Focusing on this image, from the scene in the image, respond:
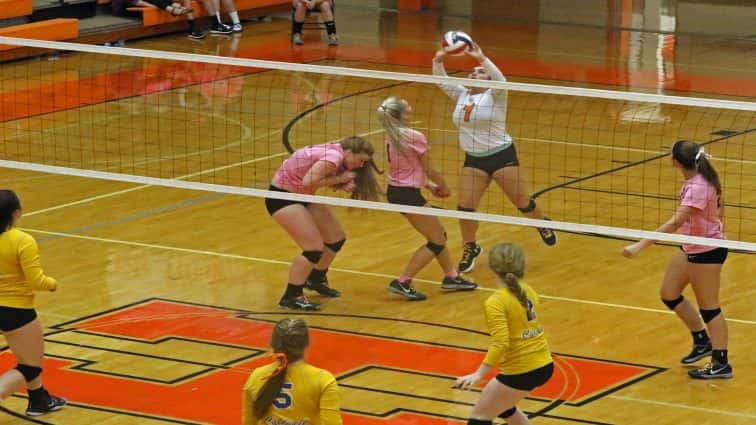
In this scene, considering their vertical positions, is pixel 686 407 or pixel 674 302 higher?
pixel 674 302

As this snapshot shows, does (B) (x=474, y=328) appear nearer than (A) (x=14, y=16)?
Yes

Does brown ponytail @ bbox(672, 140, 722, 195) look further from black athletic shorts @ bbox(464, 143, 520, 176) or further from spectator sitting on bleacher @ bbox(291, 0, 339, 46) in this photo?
spectator sitting on bleacher @ bbox(291, 0, 339, 46)

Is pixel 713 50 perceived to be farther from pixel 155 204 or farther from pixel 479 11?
pixel 155 204

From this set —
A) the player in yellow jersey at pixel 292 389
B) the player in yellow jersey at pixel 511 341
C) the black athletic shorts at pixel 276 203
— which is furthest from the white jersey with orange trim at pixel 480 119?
the player in yellow jersey at pixel 292 389

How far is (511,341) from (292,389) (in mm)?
1643

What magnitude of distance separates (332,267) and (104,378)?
3.19 metres

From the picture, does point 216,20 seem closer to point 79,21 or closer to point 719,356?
point 79,21

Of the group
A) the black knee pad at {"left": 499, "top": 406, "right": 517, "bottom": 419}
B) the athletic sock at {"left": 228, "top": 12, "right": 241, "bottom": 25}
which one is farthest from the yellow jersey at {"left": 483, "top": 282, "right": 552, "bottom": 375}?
the athletic sock at {"left": 228, "top": 12, "right": 241, "bottom": 25}

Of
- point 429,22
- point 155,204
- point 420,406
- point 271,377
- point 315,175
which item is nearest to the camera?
point 271,377

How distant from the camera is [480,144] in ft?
40.7

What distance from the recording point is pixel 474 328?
11148 millimetres

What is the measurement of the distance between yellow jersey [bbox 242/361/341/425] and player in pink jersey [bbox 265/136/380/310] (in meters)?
4.26

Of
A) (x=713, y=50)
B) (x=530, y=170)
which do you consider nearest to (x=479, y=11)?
(x=713, y=50)

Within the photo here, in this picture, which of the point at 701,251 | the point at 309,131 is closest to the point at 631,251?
the point at 701,251
